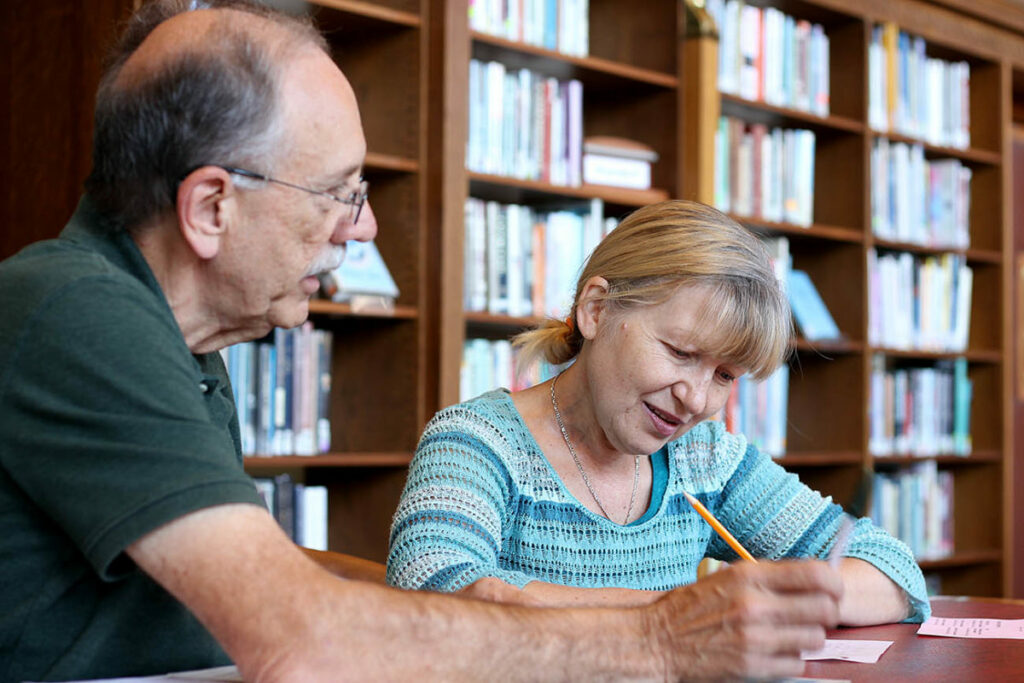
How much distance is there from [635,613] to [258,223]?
52 centimetres

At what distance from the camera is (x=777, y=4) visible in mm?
3943

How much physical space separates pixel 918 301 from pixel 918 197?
388mm

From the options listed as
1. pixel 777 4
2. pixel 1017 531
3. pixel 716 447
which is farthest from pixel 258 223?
pixel 1017 531

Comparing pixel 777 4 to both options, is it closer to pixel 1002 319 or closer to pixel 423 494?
pixel 1002 319

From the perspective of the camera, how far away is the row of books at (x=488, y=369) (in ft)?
10.3

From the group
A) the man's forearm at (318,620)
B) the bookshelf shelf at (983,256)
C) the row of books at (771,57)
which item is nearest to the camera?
the man's forearm at (318,620)

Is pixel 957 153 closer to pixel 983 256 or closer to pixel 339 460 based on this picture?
pixel 983 256

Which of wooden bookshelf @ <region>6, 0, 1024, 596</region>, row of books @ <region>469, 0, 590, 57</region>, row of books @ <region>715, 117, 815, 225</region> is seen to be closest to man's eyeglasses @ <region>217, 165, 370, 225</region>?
wooden bookshelf @ <region>6, 0, 1024, 596</region>

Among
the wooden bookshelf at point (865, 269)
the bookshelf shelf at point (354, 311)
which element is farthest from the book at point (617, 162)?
the bookshelf shelf at point (354, 311)

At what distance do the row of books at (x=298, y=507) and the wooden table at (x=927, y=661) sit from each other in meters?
1.68

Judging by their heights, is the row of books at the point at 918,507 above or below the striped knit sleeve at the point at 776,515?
below

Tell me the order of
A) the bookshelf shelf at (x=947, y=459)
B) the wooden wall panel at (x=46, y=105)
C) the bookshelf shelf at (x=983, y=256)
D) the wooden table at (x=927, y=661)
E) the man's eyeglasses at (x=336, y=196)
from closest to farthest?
the man's eyeglasses at (x=336, y=196) < the wooden table at (x=927, y=661) < the wooden wall panel at (x=46, y=105) < the bookshelf shelf at (x=947, y=459) < the bookshelf shelf at (x=983, y=256)

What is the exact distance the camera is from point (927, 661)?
4.34ft

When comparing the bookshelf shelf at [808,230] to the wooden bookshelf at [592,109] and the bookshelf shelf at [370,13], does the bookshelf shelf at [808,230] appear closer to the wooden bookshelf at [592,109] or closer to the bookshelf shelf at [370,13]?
the wooden bookshelf at [592,109]
